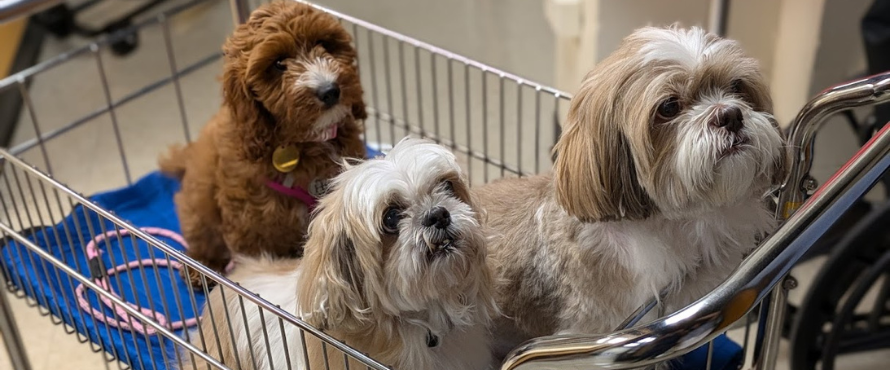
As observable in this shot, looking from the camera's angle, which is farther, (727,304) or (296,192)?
(296,192)

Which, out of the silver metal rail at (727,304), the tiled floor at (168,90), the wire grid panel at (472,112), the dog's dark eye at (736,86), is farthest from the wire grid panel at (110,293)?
the wire grid panel at (472,112)

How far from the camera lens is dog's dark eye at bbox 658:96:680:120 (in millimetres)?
1006

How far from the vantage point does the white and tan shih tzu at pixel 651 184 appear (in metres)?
1.00

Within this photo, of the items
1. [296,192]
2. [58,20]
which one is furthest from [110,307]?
[58,20]

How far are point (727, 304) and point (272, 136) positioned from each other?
32.3 inches

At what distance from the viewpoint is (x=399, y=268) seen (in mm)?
1080

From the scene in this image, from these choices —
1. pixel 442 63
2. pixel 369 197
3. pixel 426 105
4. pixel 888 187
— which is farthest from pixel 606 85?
pixel 442 63

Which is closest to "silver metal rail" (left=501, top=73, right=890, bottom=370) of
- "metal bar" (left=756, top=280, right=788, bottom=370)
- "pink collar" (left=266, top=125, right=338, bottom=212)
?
"metal bar" (left=756, top=280, right=788, bottom=370)

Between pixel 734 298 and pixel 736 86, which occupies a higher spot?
pixel 736 86

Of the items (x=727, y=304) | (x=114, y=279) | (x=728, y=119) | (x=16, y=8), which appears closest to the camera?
(x=727, y=304)

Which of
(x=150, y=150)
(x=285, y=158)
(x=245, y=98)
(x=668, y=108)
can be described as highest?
(x=668, y=108)

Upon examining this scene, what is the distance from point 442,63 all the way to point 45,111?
128cm

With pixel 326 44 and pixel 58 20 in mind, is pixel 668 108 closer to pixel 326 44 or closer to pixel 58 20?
pixel 326 44

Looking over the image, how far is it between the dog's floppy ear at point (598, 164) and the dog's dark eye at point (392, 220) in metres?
0.20
